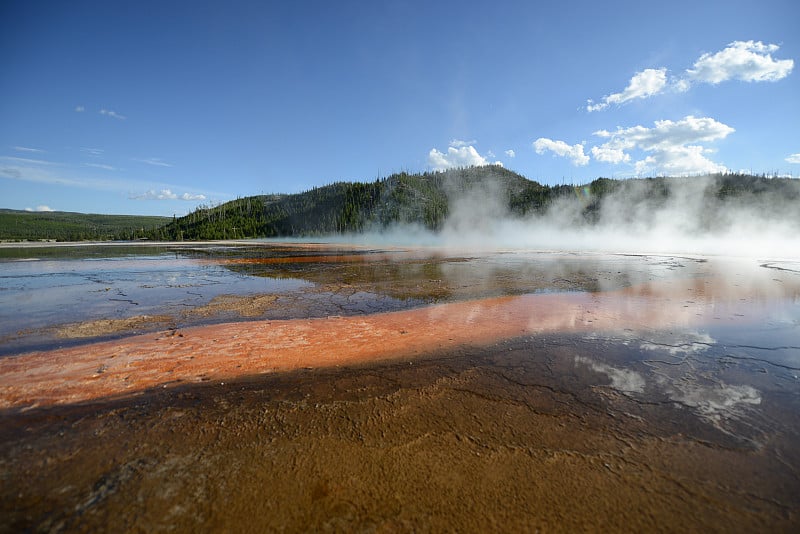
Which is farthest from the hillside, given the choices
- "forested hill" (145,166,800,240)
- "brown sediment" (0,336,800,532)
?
"brown sediment" (0,336,800,532)

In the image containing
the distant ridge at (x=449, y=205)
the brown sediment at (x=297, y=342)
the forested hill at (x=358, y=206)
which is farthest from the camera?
the forested hill at (x=358, y=206)

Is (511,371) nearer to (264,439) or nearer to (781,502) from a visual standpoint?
(781,502)

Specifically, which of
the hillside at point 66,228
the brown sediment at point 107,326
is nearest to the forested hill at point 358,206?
the hillside at point 66,228

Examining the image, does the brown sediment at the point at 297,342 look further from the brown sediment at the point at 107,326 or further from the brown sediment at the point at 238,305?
the brown sediment at the point at 238,305

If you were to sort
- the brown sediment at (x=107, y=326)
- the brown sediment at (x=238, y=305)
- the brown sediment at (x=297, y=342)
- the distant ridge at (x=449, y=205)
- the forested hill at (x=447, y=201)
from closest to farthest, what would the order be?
the brown sediment at (x=297, y=342) < the brown sediment at (x=107, y=326) < the brown sediment at (x=238, y=305) < the distant ridge at (x=449, y=205) < the forested hill at (x=447, y=201)

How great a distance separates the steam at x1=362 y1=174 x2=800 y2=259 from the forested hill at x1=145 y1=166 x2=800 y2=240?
0.48m

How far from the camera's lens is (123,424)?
408 centimetres

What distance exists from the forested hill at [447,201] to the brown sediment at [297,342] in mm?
74678

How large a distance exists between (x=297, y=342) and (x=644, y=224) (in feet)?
273

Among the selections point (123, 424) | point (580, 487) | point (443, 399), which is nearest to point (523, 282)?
point (443, 399)

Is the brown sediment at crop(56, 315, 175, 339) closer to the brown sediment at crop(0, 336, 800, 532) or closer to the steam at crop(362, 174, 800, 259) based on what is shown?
the brown sediment at crop(0, 336, 800, 532)

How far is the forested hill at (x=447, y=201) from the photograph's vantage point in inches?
2916

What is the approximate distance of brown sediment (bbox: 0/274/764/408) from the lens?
5305 millimetres

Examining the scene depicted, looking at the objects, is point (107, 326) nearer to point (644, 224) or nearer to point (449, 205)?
point (644, 224)
